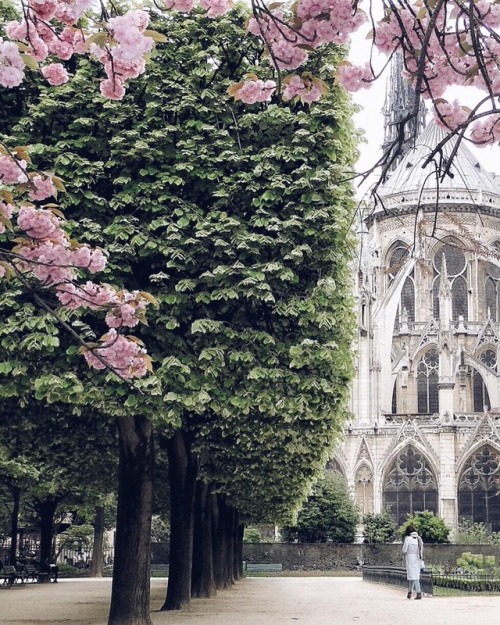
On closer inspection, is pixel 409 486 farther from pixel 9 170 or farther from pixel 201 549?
pixel 9 170

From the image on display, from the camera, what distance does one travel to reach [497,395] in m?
76.3

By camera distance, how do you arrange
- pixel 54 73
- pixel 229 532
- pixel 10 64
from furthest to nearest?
pixel 229 532
pixel 54 73
pixel 10 64

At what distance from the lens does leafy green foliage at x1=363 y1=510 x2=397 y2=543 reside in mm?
64938

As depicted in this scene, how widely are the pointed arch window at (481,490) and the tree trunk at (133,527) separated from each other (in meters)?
54.4

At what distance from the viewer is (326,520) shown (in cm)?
6397

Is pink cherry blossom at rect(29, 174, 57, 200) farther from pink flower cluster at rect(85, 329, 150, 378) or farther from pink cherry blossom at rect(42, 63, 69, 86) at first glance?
pink flower cluster at rect(85, 329, 150, 378)

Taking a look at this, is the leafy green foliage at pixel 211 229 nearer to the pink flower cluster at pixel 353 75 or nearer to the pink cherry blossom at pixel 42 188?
the pink cherry blossom at pixel 42 188

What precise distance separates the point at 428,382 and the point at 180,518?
60.2 meters

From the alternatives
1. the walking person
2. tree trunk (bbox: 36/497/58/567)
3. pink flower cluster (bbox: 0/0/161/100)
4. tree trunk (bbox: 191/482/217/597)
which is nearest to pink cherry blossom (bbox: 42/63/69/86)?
pink flower cluster (bbox: 0/0/161/100)

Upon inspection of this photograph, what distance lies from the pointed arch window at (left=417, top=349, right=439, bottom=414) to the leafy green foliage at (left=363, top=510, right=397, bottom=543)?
1378 centimetres

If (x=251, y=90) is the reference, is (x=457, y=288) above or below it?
above

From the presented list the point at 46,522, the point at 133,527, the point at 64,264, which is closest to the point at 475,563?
the point at 46,522

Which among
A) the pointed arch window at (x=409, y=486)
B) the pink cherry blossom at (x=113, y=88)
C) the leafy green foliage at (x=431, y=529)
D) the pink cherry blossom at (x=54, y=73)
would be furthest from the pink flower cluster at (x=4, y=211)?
the pointed arch window at (x=409, y=486)

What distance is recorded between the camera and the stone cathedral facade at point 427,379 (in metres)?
69.8
